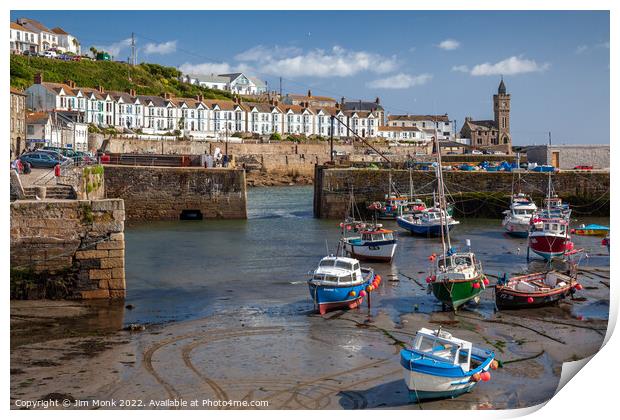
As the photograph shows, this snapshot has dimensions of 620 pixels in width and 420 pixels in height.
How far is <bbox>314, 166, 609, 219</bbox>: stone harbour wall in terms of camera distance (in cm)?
3316

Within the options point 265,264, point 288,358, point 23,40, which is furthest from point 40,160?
point 23,40

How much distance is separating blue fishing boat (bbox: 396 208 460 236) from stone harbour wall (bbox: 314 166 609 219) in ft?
14.3

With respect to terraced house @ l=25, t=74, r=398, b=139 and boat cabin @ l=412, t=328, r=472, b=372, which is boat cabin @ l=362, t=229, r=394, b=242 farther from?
terraced house @ l=25, t=74, r=398, b=139

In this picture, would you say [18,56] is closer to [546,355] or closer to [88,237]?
[88,237]

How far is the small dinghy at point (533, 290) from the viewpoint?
15227 millimetres

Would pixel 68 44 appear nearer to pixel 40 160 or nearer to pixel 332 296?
pixel 40 160

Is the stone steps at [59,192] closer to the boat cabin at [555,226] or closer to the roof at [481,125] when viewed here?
the boat cabin at [555,226]

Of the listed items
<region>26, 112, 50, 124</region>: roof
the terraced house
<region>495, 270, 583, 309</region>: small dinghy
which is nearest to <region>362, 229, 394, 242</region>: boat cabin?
<region>495, 270, 583, 309</region>: small dinghy

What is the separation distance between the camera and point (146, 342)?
12.1 meters

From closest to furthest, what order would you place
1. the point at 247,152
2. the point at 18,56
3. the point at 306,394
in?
the point at 306,394 < the point at 247,152 < the point at 18,56

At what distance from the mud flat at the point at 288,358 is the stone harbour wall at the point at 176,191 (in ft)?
56.1

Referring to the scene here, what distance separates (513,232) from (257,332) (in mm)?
16369

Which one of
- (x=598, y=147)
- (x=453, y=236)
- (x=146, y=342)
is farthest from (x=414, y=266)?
(x=598, y=147)

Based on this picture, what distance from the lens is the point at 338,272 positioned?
15.1 meters
